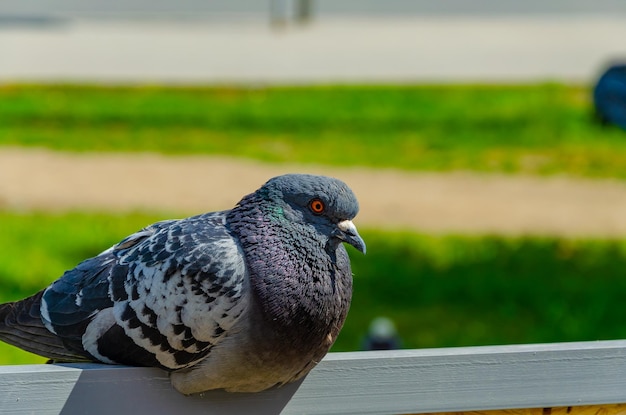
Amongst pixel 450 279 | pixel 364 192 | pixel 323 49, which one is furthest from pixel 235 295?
pixel 323 49

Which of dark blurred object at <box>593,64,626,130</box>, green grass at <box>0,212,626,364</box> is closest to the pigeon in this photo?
green grass at <box>0,212,626,364</box>

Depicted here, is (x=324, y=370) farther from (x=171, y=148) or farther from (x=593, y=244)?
(x=171, y=148)

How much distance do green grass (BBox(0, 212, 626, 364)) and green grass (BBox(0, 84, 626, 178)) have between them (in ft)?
7.69

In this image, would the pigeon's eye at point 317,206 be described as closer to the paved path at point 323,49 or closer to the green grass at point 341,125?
the green grass at point 341,125

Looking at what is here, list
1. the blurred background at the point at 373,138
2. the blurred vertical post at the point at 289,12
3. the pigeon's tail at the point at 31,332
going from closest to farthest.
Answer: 1. the pigeon's tail at the point at 31,332
2. the blurred background at the point at 373,138
3. the blurred vertical post at the point at 289,12

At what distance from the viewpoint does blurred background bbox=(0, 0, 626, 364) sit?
6059mm

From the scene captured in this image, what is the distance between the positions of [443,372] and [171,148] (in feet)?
24.6

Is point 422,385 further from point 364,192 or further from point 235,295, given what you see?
point 364,192

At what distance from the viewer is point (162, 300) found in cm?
225

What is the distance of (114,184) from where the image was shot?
8.29 meters

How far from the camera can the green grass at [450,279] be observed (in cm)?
552

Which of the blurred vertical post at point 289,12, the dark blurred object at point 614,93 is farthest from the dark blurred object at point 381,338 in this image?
the blurred vertical post at point 289,12

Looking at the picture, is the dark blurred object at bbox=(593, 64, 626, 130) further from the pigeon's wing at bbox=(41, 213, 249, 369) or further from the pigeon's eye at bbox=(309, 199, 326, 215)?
the pigeon's wing at bbox=(41, 213, 249, 369)

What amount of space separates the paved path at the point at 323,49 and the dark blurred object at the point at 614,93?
350 cm
